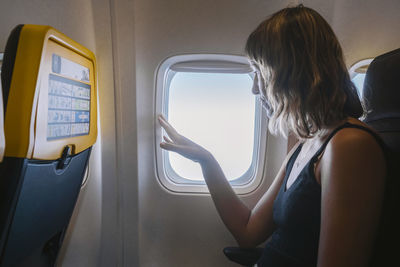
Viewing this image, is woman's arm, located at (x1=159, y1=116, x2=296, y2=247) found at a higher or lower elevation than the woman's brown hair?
lower

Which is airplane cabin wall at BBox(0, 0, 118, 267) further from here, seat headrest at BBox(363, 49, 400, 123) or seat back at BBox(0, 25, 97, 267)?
seat headrest at BBox(363, 49, 400, 123)

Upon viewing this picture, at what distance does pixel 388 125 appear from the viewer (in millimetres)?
879

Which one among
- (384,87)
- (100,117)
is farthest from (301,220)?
(100,117)

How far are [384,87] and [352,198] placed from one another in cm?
47

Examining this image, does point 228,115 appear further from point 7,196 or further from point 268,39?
point 7,196

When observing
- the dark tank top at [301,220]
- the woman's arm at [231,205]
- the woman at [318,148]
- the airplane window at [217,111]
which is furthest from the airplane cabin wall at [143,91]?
the dark tank top at [301,220]

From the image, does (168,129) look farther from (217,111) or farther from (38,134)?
(38,134)

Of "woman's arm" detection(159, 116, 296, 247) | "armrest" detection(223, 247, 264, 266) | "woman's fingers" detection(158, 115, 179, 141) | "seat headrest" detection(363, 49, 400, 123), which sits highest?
"seat headrest" detection(363, 49, 400, 123)

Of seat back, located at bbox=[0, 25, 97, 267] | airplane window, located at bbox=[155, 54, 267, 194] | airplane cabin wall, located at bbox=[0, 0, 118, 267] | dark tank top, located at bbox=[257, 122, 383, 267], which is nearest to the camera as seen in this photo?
seat back, located at bbox=[0, 25, 97, 267]

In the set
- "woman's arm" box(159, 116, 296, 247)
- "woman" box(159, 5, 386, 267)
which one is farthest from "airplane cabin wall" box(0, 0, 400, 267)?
"woman" box(159, 5, 386, 267)

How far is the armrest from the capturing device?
125 centimetres

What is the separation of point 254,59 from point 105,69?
0.89m

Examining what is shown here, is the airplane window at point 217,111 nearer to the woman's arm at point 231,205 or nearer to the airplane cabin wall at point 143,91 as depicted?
the airplane cabin wall at point 143,91

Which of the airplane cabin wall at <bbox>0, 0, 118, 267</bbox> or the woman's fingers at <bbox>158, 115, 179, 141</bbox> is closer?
the airplane cabin wall at <bbox>0, 0, 118, 267</bbox>
